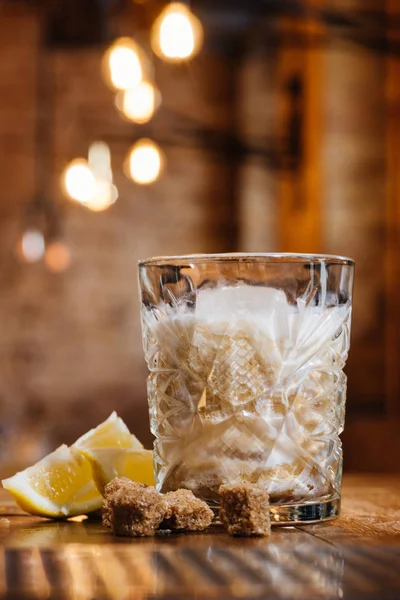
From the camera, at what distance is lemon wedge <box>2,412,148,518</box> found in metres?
1.07

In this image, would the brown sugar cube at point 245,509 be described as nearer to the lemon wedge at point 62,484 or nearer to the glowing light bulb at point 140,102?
the lemon wedge at point 62,484

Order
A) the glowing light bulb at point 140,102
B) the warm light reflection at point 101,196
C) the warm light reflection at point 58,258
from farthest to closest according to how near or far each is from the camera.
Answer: the warm light reflection at point 58,258
the warm light reflection at point 101,196
the glowing light bulb at point 140,102

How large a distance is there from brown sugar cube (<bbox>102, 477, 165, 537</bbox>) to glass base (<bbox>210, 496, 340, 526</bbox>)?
0.09 meters

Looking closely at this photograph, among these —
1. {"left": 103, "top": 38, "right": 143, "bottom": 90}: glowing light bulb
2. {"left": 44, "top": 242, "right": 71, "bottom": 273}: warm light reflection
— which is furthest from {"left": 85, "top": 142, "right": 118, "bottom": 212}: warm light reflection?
{"left": 103, "top": 38, "right": 143, "bottom": 90}: glowing light bulb

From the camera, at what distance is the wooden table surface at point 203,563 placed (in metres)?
0.66

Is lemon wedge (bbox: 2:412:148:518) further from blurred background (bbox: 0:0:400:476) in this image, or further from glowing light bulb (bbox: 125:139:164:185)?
blurred background (bbox: 0:0:400:476)

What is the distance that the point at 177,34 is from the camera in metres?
3.89

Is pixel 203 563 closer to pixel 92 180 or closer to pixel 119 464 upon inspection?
pixel 119 464

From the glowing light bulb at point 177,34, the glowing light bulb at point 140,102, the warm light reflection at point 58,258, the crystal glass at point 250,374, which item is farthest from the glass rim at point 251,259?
the warm light reflection at point 58,258

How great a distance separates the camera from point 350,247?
4887 millimetres

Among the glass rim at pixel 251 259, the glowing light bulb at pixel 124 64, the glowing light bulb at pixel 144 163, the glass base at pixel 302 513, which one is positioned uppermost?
the glowing light bulb at pixel 124 64

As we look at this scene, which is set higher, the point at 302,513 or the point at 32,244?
the point at 32,244

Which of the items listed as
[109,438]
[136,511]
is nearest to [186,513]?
[136,511]

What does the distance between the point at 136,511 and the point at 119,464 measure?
22cm
